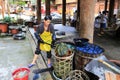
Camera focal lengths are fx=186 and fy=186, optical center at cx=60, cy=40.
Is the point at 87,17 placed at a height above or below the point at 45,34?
above

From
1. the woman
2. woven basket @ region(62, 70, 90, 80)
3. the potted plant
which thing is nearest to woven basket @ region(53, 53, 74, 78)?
the potted plant

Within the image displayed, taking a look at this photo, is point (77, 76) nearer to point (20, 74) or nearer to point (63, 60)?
point (63, 60)

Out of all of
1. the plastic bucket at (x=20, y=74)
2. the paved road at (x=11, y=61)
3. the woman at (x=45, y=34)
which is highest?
the woman at (x=45, y=34)

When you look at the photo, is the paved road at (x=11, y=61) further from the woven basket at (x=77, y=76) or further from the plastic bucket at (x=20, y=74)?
the woven basket at (x=77, y=76)

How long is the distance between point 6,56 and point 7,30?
5.50m

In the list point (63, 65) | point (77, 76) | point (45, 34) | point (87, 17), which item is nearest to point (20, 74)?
point (63, 65)

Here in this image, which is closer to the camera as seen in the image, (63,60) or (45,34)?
(63,60)

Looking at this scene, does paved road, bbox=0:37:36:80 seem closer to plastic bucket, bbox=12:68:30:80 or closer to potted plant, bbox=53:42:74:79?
plastic bucket, bbox=12:68:30:80

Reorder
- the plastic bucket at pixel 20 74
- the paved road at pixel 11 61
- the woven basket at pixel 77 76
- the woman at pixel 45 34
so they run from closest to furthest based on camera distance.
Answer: the woven basket at pixel 77 76, the plastic bucket at pixel 20 74, the woman at pixel 45 34, the paved road at pixel 11 61

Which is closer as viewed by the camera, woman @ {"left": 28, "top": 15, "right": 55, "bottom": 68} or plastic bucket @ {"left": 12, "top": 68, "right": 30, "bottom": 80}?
plastic bucket @ {"left": 12, "top": 68, "right": 30, "bottom": 80}

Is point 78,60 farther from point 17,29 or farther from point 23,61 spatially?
point 17,29

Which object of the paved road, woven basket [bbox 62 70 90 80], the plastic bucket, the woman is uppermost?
the woman

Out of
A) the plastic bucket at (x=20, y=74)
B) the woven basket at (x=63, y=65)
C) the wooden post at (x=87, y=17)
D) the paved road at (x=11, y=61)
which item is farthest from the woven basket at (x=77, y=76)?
the wooden post at (x=87, y=17)

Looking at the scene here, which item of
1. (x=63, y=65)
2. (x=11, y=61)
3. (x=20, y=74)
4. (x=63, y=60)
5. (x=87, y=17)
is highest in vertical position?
(x=87, y=17)
